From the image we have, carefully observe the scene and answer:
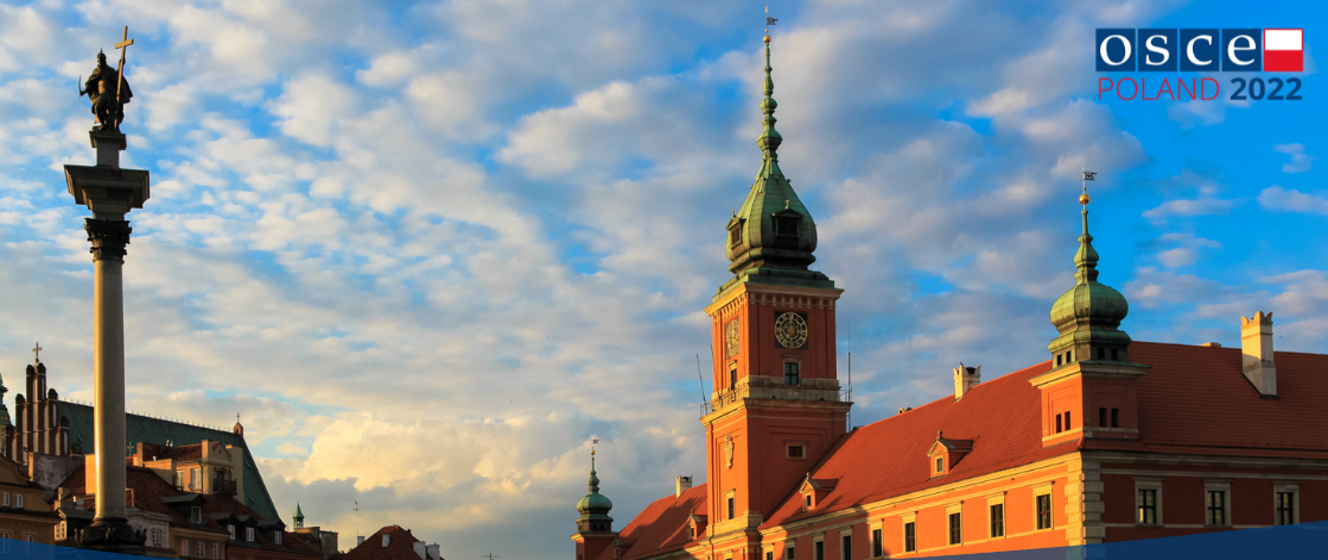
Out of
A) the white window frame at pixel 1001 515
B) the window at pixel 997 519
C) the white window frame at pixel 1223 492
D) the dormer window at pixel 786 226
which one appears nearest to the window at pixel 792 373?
the dormer window at pixel 786 226

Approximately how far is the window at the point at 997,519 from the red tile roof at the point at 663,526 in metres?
35.2

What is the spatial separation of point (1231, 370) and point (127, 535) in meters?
39.3

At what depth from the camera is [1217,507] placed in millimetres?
50125

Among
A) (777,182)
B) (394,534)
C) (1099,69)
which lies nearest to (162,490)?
(394,534)

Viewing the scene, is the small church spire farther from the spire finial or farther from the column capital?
the column capital

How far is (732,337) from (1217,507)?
34.6 metres

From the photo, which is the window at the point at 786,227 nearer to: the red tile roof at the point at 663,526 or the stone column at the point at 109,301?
the red tile roof at the point at 663,526

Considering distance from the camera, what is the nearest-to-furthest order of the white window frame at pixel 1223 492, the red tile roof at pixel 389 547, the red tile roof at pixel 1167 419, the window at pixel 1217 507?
the window at pixel 1217 507, the white window frame at pixel 1223 492, the red tile roof at pixel 1167 419, the red tile roof at pixel 389 547

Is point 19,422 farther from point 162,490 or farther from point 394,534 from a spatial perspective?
point 394,534

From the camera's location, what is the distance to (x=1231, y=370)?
5456cm

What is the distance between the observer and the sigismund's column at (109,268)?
3312cm

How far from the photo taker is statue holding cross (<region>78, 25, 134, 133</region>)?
3488cm

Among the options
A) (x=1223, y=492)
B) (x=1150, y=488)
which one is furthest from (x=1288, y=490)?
(x=1150, y=488)

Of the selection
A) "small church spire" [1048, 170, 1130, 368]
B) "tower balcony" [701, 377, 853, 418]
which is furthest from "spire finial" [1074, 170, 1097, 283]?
"tower balcony" [701, 377, 853, 418]
